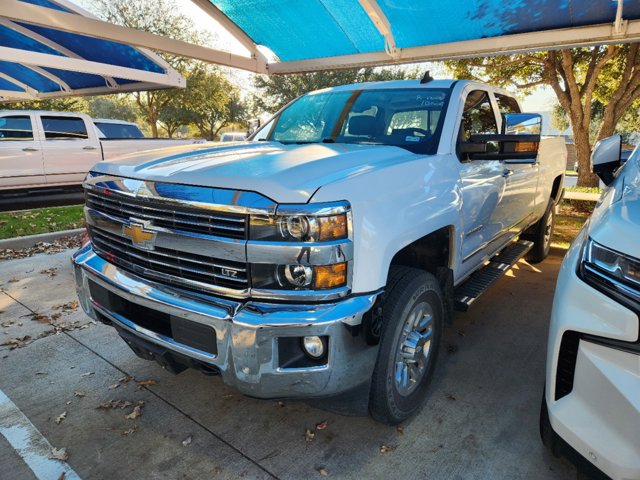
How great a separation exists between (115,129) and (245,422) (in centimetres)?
1195

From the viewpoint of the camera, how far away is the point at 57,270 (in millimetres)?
5324

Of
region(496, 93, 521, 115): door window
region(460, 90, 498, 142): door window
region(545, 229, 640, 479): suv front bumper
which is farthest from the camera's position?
region(496, 93, 521, 115): door window

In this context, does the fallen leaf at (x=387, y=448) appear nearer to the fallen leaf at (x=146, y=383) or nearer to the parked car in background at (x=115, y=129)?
the fallen leaf at (x=146, y=383)

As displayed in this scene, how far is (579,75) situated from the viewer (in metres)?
13.2

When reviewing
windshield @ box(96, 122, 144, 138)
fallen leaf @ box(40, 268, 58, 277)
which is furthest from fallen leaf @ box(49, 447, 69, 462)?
windshield @ box(96, 122, 144, 138)

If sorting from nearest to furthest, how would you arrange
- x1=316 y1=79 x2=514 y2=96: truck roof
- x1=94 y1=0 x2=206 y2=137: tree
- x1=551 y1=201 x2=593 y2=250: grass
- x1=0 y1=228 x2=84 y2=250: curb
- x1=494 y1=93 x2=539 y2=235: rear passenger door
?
1. x1=316 y1=79 x2=514 y2=96: truck roof
2. x1=494 y1=93 x2=539 y2=235: rear passenger door
3. x1=0 y1=228 x2=84 y2=250: curb
4. x1=551 y1=201 x2=593 y2=250: grass
5. x1=94 y1=0 x2=206 y2=137: tree

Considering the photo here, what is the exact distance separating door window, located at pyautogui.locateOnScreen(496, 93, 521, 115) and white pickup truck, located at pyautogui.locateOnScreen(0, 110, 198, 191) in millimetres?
7125

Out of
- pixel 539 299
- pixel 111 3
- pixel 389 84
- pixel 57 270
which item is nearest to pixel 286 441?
pixel 389 84

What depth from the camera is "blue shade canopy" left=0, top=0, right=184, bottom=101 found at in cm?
926

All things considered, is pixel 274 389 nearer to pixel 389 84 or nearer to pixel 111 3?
pixel 389 84

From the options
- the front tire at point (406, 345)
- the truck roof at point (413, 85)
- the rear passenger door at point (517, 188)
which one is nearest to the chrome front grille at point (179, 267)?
the front tire at point (406, 345)

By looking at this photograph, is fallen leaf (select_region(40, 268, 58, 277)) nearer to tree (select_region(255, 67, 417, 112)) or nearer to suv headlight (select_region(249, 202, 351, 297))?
suv headlight (select_region(249, 202, 351, 297))

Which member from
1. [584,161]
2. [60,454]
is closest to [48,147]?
[60,454]

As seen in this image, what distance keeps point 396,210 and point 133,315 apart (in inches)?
61.1
